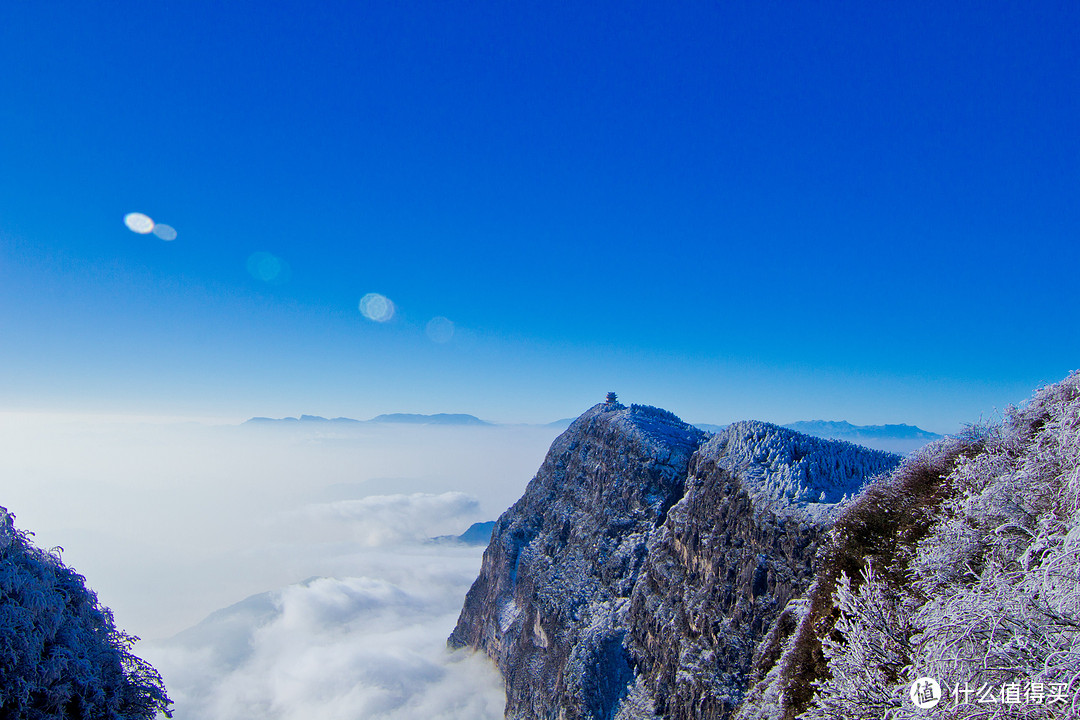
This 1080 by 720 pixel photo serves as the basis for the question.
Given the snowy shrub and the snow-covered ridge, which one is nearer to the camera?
the snowy shrub

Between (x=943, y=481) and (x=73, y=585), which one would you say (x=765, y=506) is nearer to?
(x=943, y=481)

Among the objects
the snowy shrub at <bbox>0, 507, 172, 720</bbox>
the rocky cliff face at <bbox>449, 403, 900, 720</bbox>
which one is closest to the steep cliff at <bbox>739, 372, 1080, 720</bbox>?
the rocky cliff face at <bbox>449, 403, 900, 720</bbox>

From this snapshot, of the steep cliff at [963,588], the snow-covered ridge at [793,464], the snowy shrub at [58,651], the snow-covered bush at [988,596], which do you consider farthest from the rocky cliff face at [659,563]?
the snowy shrub at [58,651]

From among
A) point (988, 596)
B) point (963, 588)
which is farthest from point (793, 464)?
point (988, 596)

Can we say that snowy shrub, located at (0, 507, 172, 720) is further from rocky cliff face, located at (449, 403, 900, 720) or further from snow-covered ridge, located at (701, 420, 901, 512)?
snow-covered ridge, located at (701, 420, 901, 512)

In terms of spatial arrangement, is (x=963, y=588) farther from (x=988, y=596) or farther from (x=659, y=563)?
(x=659, y=563)

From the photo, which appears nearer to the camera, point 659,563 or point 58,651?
point 58,651
